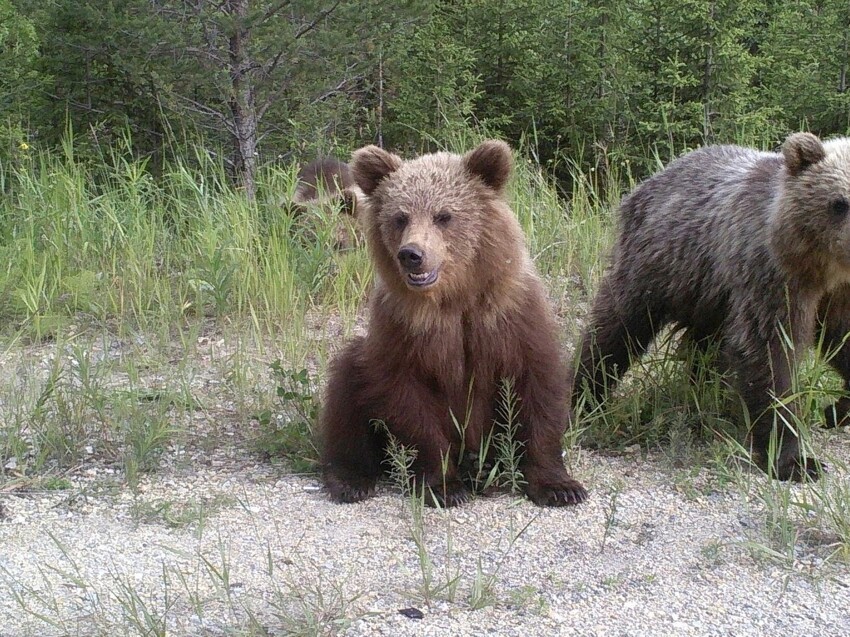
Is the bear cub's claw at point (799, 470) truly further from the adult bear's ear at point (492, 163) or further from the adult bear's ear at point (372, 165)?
the adult bear's ear at point (372, 165)

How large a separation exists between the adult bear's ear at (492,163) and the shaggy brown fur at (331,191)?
2707 mm

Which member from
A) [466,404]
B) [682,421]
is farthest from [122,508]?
[682,421]

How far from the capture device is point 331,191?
8055mm

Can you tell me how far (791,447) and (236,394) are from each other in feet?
8.34

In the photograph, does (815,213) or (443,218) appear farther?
(815,213)

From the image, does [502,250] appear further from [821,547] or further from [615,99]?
[615,99]

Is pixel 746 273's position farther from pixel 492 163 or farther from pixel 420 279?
pixel 420 279

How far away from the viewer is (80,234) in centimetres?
646

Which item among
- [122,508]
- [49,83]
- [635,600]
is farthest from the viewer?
[49,83]

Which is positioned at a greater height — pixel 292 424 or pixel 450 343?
pixel 450 343

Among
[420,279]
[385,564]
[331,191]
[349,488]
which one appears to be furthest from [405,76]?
[385,564]

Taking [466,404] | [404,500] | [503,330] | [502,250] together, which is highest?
[502,250]

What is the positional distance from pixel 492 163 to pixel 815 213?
1330 mm

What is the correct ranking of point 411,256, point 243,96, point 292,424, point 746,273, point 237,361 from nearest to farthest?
1. point 411,256
2. point 746,273
3. point 292,424
4. point 237,361
5. point 243,96
